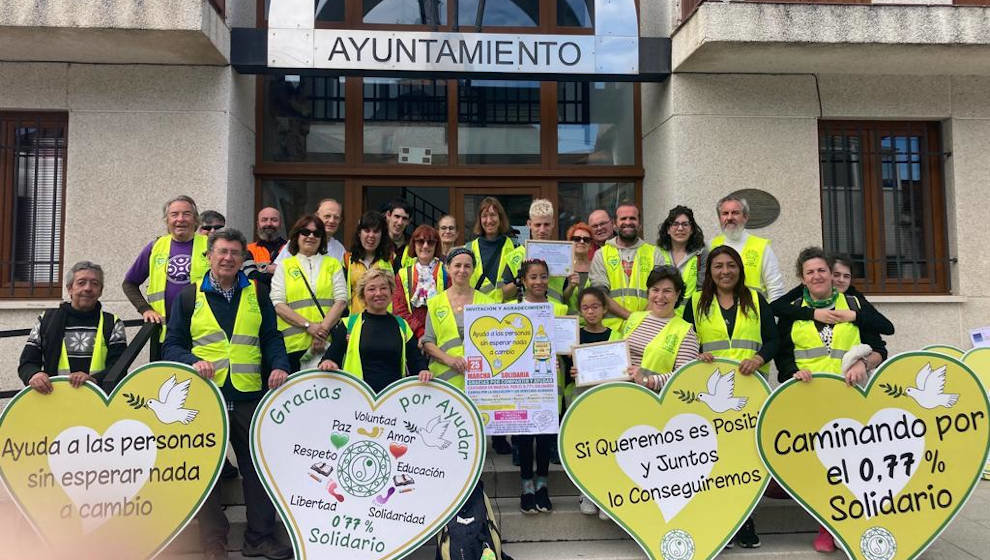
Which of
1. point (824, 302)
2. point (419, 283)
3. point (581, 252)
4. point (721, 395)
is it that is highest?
point (581, 252)

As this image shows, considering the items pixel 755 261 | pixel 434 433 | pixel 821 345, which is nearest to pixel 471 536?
pixel 434 433

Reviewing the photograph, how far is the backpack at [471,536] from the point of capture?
13.0ft

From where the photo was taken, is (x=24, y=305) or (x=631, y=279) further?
(x=24, y=305)

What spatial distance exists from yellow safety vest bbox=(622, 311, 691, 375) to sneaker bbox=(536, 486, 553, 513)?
3.36 feet

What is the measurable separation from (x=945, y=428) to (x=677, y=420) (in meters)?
1.57

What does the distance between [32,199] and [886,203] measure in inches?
347

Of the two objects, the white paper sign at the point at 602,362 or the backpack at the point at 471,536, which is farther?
the white paper sign at the point at 602,362

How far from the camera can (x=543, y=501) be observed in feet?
14.8

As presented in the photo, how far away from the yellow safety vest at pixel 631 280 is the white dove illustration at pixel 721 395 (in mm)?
1081

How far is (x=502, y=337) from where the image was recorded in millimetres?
4344

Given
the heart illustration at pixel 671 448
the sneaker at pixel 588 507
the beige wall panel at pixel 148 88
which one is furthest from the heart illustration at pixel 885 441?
the beige wall panel at pixel 148 88

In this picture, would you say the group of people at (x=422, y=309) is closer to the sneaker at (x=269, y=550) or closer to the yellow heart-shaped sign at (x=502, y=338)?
the sneaker at (x=269, y=550)

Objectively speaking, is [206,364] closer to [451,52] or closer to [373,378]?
[373,378]

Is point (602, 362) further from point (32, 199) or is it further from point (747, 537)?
point (32, 199)
